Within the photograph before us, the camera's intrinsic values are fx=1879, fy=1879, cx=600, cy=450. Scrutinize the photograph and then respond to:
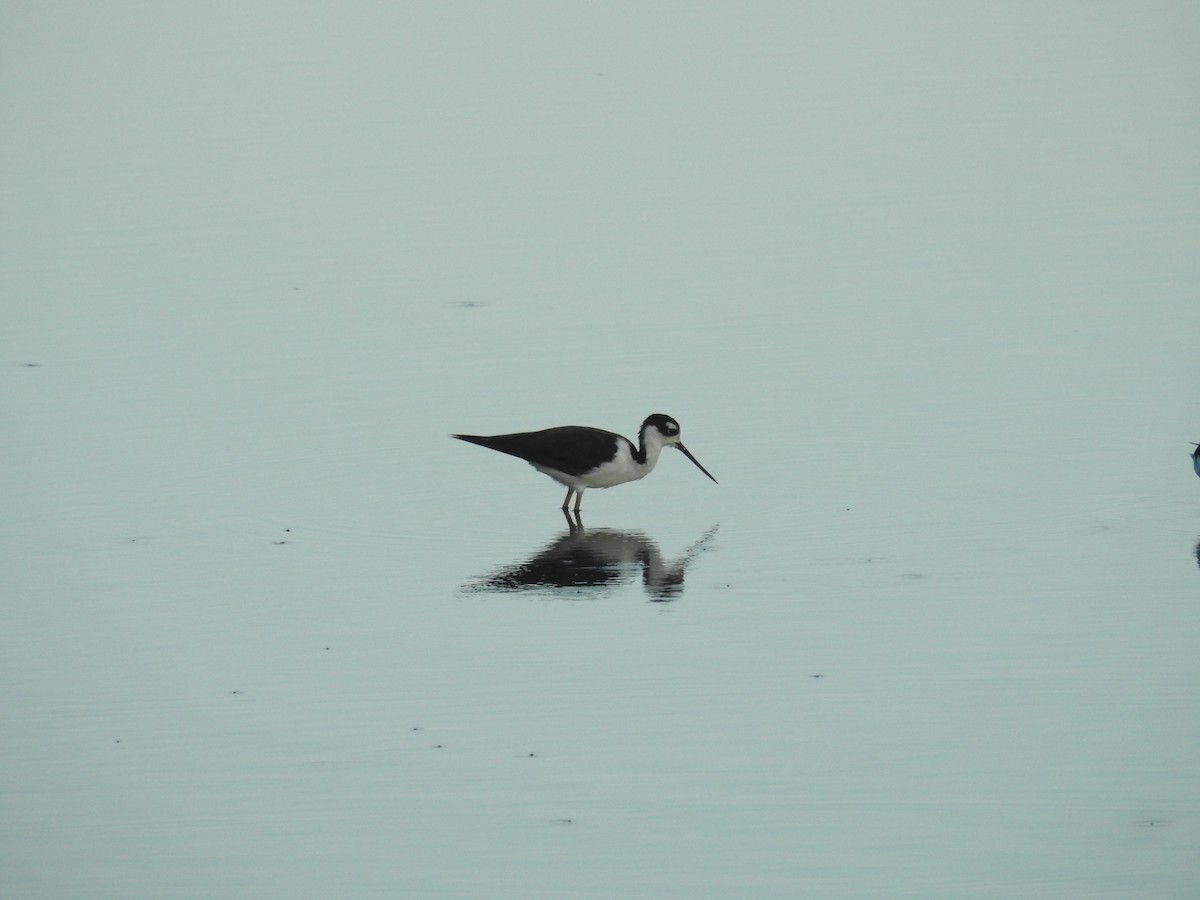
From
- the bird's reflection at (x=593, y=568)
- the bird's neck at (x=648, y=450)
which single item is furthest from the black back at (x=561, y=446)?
the bird's reflection at (x=593, y=568)

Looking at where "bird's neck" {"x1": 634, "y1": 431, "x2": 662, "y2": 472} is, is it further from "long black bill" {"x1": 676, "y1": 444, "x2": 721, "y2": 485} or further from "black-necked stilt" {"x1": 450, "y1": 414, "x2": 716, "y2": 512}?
"long black bill" {"x1": 676, "y1": 444, "x2": 721, "y2": 485}

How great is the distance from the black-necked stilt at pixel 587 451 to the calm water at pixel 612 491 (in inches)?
10.5

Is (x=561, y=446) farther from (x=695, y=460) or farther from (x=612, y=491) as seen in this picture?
(x=612, y=491)

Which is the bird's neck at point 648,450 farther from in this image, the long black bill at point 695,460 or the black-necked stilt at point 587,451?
the long black bill at point 695,460

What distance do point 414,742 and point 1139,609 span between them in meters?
3.47

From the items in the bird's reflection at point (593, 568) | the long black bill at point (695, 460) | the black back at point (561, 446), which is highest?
the black back at point (561, 446)

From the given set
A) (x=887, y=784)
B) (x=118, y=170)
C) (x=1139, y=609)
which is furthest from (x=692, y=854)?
(x=118, y=170)

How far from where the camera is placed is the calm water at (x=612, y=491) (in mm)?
6645

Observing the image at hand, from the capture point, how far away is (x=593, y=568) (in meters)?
9.80

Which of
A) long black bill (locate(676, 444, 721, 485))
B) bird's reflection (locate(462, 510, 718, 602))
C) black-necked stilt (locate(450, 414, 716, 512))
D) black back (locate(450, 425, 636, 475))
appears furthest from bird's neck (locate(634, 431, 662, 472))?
bird's reflection (locate(462, 510, 718, 602))

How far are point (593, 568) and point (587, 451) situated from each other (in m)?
1.43

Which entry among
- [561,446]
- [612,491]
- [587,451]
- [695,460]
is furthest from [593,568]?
[612,491]

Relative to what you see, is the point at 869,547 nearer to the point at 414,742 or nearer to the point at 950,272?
the point at 414,742

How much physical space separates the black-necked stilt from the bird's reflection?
0.62 meters
